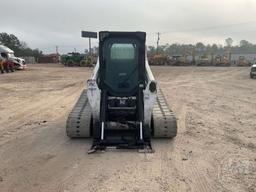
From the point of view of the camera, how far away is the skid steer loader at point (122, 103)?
34.2 ft

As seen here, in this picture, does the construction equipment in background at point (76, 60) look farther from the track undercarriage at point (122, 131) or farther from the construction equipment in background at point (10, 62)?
the track undercarriage at point (122, 131)

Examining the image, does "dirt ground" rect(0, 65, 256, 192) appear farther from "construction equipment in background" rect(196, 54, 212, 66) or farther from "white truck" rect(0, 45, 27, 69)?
"construction equipment in background" rect(196, 54, 212, 66)

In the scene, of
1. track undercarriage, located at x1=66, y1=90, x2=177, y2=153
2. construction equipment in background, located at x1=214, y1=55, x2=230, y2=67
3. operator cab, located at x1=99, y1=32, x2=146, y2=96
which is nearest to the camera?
track undercarriage, located at x1=66, y1=90, x2=177, y2=153

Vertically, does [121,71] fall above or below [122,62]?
below

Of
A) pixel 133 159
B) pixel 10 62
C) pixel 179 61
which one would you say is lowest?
pixel 179 61

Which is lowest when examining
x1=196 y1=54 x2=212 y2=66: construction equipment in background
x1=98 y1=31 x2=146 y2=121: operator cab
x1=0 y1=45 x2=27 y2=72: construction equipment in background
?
x1=196 y1=54 x2=212 y2=66: construction equipment in background

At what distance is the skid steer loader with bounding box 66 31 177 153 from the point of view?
10.4 metres

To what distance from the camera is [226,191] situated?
737 cm

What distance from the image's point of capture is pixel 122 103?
10938 mm

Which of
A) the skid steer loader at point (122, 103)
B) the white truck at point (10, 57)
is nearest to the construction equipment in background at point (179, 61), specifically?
the white truck at point (10, 57)

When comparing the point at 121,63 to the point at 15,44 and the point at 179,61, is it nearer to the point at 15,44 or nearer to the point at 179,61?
the point at 179,61

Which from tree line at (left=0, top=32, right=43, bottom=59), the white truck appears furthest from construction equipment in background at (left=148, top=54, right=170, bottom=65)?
tree line at (left=0, top=32, right=43, bottom=59)

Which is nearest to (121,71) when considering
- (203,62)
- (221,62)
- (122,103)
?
(122,103)

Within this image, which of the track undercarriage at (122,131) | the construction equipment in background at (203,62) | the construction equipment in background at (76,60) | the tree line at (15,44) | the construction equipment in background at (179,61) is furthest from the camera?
the tree line at (15,44)
